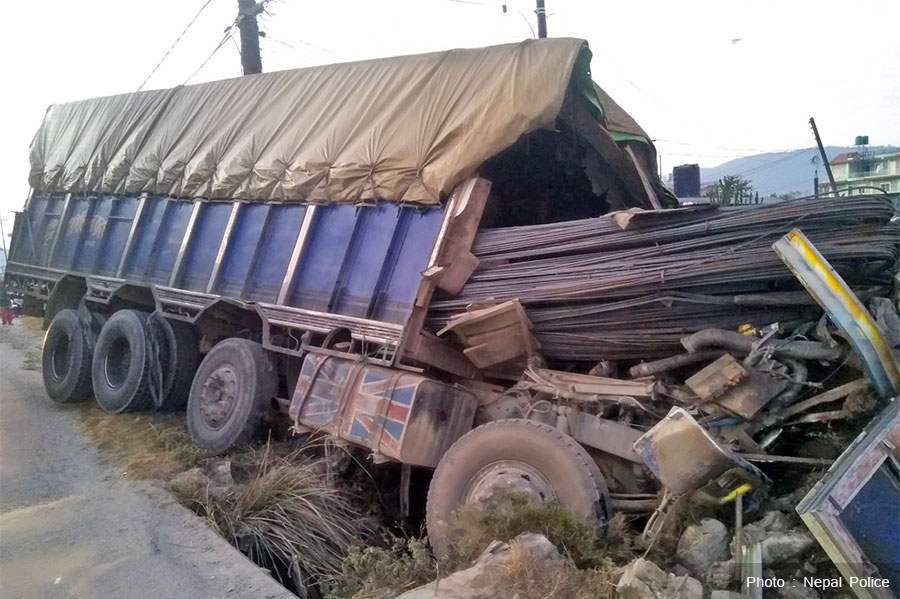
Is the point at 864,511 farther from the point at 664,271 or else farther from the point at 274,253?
the point at 274,253

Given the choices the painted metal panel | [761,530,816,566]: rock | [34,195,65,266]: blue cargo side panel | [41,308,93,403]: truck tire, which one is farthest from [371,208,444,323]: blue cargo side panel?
[34,195,65,266]: blue cargo side panel

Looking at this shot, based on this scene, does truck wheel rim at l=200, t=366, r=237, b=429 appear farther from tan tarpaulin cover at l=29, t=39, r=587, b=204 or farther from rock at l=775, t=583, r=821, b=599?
rock at l=775, t=583, r=821, b=599

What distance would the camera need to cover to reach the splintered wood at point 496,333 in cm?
506

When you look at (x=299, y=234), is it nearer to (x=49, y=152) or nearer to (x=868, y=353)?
(x=868, y=353)

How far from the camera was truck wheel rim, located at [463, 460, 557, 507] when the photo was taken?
439cm

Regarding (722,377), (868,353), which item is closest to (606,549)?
(722,377)

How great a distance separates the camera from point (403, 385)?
16.8 ft

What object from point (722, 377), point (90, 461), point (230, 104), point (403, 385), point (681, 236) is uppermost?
point (230, 104)

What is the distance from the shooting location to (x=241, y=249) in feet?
23.4

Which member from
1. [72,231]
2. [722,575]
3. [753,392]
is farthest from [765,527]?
[72,231]

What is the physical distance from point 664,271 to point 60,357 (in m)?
7.53

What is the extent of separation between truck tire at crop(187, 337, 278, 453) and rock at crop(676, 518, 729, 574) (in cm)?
375

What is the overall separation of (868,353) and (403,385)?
110 inches

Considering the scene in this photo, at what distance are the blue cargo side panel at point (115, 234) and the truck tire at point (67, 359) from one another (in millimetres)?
694
